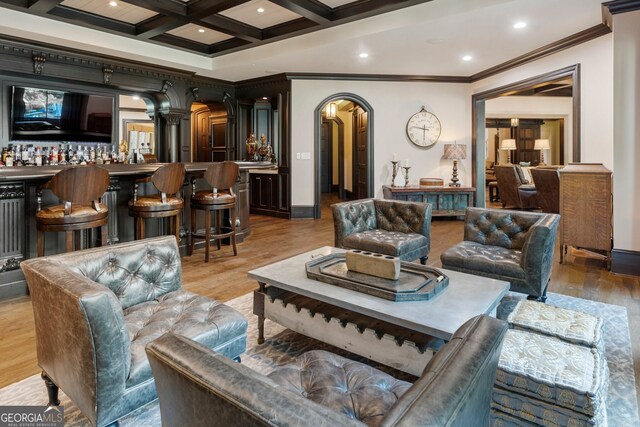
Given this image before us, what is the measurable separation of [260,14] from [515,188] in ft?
21.5

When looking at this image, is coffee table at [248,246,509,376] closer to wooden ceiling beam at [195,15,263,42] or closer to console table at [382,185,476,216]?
wooden ceiling beam at [195,15,263,42]

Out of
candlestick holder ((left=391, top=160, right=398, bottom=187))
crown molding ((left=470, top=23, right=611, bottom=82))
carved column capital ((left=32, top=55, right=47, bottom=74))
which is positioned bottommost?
candlestick holder ((left=391, top=160, right=398, bottom=187))

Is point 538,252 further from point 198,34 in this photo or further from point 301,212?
point 198,34

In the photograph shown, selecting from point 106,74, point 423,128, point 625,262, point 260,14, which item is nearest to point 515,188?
point 423,128

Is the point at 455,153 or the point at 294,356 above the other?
the point at 455,153

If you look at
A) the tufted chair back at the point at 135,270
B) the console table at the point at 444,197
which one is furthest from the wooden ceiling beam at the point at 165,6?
the console table at the point at 444,197

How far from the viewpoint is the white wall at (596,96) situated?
15.2ft

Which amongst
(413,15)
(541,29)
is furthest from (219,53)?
(541,29)

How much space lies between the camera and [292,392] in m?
0.81

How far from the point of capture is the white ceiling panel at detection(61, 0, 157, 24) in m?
4.93

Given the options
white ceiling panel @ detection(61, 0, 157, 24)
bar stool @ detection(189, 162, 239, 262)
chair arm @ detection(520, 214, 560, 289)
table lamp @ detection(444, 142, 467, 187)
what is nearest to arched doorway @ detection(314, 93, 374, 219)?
table lamp @ detection(444, 142, 467, 187)

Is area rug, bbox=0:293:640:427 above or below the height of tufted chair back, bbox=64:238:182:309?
below

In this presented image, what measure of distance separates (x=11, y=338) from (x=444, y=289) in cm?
279

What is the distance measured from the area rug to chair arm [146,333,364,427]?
1.02 metres
